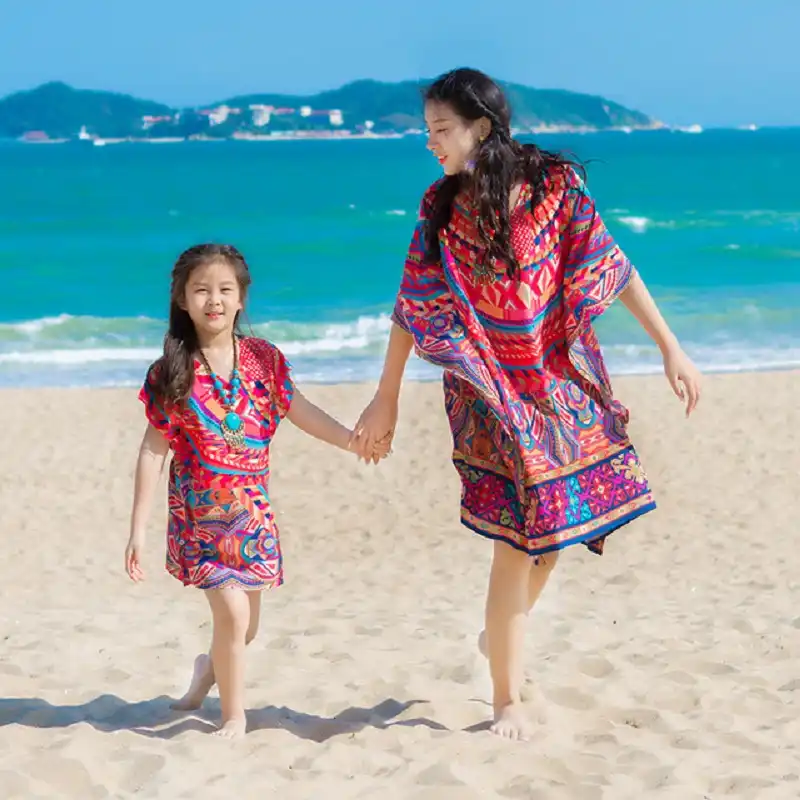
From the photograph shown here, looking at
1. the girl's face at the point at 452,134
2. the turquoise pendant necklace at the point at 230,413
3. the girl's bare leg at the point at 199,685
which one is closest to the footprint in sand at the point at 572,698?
the girl's bare leg at the point at 199,685

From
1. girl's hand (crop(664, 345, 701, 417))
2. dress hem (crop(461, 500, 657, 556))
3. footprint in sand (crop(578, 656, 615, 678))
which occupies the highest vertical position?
girl's hand (crop(664, 345, 701, 417))

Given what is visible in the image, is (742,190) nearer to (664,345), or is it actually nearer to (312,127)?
(664,345)

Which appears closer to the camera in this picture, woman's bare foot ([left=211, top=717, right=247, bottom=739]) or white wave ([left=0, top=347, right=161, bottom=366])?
woman's bare foot ([left=211, top=717, right=247, bottom=739])

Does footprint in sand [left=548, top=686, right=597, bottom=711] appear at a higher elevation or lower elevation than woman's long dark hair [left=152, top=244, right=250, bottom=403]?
lower

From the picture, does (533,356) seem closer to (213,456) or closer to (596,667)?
(213,456)

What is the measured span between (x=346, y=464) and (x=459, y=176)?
5.36m

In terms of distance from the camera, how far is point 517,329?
10.9 feet

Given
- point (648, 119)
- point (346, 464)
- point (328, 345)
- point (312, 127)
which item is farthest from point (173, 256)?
point (648, 119)

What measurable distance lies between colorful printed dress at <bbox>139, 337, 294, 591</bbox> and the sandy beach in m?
0.49

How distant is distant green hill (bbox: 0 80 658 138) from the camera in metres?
112

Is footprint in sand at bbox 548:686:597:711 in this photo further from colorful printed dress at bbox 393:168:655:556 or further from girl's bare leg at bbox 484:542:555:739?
colorful printed dress at bbox 393:168:655:556

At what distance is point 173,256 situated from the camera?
2873 cm

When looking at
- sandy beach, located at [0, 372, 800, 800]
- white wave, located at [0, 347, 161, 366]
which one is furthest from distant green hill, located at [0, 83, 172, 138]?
sandy beach, located at [0, 372, 800, 800]

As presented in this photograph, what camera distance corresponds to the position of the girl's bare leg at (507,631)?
349 cm
